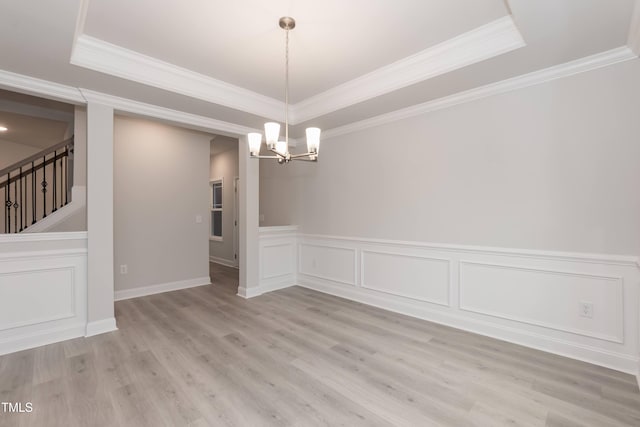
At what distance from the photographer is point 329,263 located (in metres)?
4.74

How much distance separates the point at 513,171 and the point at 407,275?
1668 mm

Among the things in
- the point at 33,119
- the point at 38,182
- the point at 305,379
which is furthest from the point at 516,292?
the point at 38,182

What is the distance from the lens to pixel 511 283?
117 inches

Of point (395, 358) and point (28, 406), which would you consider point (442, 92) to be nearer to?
point (395, 358)

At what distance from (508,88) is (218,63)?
293 cm

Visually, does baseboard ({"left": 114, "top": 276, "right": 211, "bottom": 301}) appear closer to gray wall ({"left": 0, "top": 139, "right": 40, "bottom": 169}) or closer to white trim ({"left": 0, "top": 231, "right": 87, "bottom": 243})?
white trim ({"left": 0, "top": 231, "right": 87, "bottom": 243})

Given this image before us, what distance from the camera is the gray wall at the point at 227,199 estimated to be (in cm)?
700

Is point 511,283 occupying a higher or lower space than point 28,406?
higher

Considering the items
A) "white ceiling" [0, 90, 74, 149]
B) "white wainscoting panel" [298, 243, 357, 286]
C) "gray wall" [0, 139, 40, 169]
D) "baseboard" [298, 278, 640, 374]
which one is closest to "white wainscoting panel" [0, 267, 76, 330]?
"white ceiling" [0, 90, 74, 149]

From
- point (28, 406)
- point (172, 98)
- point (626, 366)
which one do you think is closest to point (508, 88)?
point (626, 366)

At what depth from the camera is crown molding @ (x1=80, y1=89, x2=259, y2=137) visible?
127 inches

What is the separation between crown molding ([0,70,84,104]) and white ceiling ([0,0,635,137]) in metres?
0.08

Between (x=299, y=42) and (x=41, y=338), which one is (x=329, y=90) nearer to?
(x=299, y=42)

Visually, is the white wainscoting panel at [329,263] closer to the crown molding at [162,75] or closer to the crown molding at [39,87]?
the crown molding at [162,75]
